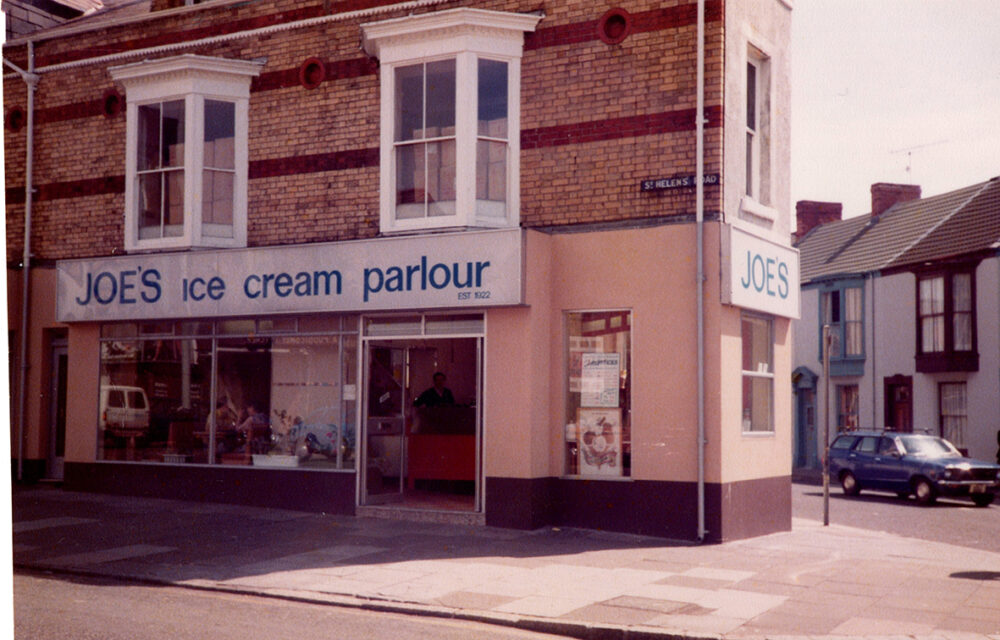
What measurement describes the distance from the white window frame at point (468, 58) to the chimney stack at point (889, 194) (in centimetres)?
2764

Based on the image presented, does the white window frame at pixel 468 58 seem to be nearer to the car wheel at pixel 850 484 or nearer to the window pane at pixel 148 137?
the window pane at pixel 148 137

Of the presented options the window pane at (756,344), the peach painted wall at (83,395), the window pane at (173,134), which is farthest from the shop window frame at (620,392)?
the peach painted wall at (83,395)

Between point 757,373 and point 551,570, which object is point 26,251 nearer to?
point 551,570

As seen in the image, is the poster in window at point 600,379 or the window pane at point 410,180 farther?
the window pane at point 410,180

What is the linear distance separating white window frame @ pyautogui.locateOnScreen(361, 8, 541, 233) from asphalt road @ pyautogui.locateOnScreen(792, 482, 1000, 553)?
823 centimetres

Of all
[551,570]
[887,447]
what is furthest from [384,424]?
[887,447]

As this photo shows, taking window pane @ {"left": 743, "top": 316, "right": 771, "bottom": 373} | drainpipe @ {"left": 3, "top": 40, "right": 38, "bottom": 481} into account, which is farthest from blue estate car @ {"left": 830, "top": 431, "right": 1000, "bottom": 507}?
drainpipe @ {"left": 3, "top": 40, "right": 38, "bottom": 481}

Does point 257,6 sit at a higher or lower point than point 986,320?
higher

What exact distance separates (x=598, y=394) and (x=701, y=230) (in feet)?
8.44

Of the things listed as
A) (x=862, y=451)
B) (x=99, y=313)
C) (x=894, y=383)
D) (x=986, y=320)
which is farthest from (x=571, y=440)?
(x=894, y=383)

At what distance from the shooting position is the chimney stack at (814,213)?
42531mm

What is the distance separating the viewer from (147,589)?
952 centimetres

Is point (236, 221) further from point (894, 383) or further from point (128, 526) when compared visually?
point (894, 383)

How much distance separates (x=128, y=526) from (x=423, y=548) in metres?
4.27
